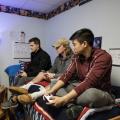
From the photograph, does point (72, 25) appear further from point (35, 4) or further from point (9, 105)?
point (9, 105)

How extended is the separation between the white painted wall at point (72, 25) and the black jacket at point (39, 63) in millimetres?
648

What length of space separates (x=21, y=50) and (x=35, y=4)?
0.99m

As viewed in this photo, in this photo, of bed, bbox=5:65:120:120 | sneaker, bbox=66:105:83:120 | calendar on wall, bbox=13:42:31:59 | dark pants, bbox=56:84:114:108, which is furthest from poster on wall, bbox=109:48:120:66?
calendar on wall, bbox=13:42:31:59

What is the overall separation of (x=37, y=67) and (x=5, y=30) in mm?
1280

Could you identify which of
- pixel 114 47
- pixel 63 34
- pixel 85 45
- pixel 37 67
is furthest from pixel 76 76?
pixel 63 34

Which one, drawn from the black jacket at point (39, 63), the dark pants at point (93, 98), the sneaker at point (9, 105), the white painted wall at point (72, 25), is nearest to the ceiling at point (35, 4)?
the white painted wall at point (72, 25)

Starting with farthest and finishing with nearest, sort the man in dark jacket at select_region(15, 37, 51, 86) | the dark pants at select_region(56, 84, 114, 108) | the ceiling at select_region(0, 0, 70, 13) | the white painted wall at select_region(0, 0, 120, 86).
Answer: the ceiling at select_region(0, 0, 70, 13), the man in dark jacket at select_region(15, 37, 51, 86), the white painted wall at select_region(0, 0, 120, 86), the dark pants at select_region(56, 84, 114, 108)

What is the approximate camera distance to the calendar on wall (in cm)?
383

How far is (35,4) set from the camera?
11.6 feet

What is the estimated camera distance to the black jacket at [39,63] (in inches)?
114

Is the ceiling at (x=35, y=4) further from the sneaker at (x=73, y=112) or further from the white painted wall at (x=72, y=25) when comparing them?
the sneaker at (x=73, y=112)

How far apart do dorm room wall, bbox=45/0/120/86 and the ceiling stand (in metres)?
0.26

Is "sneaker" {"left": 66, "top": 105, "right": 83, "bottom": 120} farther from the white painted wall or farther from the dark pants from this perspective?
the white painted wall

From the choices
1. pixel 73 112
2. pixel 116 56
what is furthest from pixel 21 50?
pixel 73 112
